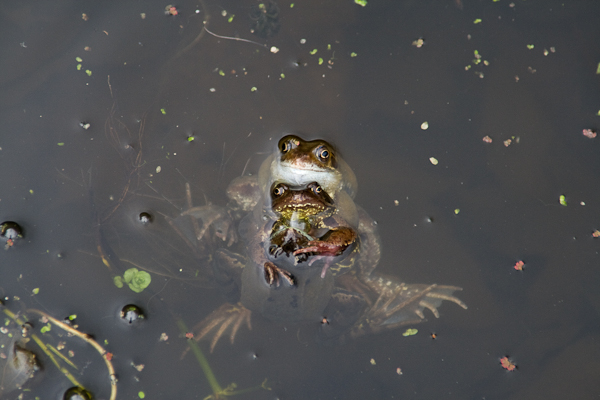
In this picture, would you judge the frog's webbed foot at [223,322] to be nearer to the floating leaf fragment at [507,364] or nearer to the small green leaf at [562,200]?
the floating leaf fragment at [507,364]

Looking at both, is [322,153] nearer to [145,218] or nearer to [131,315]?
[145,218]

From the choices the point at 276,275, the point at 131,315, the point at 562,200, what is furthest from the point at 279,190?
the point at 562,200

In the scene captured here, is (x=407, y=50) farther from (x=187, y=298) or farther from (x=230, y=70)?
(x=187, y=298)

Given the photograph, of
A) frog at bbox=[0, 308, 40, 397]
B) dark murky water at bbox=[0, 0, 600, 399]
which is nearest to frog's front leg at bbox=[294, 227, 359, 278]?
dark murky water at bbox=[0, 0, 600, 399]

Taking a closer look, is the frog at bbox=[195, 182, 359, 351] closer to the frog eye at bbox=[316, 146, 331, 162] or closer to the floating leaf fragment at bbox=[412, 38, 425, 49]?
the frog eye at bbox=[316, 146, 331, 162]

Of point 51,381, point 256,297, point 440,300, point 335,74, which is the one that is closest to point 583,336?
point 440,300

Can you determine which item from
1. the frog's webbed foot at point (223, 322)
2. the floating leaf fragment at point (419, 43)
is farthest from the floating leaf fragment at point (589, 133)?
the frog's webbed foot at point (223, 322)
